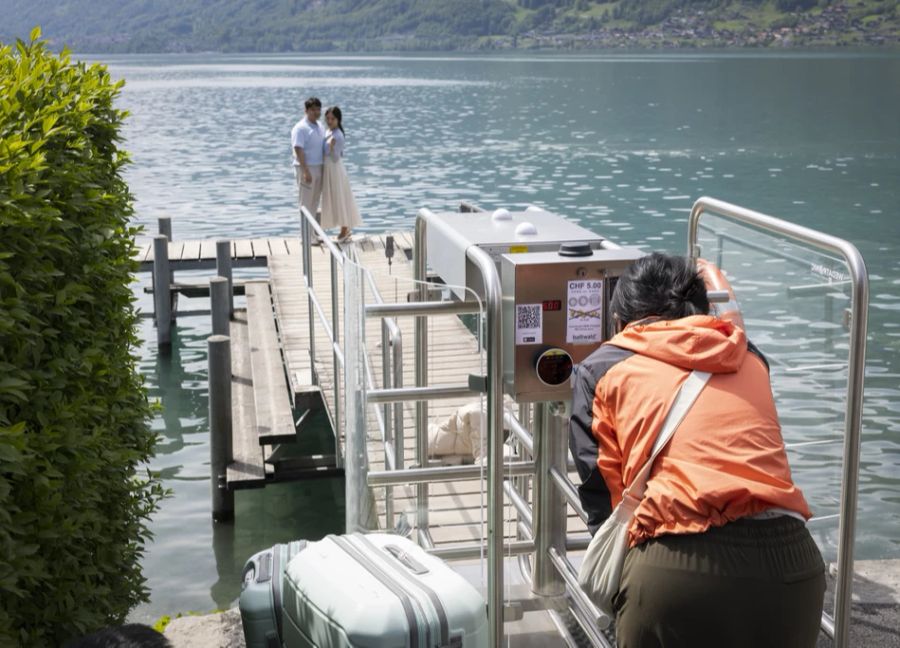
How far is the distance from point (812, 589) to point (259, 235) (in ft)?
62.4

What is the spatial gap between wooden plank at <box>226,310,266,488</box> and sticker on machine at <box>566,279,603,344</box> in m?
4.76

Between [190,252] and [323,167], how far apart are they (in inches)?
81.6

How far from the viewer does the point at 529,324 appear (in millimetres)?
3656

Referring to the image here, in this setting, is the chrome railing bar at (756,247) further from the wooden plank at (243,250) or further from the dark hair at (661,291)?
the wooden plank at (243,250)

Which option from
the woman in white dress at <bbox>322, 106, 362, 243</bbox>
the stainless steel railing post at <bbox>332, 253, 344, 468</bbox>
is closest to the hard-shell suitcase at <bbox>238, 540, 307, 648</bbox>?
the stainless steel railing post at <bbox>332, 253, 344, 468</bbox>

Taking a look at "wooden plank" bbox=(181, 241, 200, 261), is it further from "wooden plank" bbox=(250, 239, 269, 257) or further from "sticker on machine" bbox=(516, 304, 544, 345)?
"sticker on machine" bbox=(516, 304, 544, 345)

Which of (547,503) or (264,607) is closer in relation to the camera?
(264,607)

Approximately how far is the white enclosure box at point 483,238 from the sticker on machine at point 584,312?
325 mm

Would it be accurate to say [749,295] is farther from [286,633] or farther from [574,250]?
[286,633]

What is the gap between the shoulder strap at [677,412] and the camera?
2943 millimetres

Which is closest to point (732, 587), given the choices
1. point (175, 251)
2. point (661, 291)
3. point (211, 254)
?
point (661, 291)

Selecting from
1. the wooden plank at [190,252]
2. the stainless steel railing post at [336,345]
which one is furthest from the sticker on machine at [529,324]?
the wooden plank at [190,252]

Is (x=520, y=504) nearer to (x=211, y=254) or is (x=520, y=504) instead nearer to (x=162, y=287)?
(x=162, y=287)

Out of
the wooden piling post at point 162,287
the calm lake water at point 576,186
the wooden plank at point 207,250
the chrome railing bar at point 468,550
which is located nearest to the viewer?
the chrome railing bar at point 468,550
